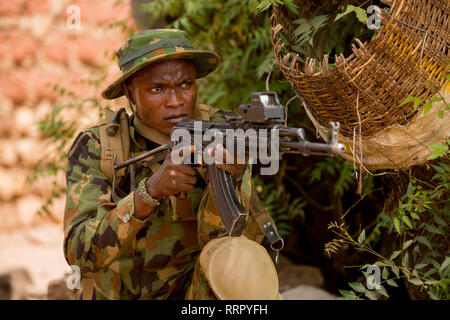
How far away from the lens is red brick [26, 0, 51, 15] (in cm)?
477

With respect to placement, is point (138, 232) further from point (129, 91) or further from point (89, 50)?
point (89, 50)

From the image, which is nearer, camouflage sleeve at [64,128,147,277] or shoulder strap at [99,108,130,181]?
camouflage sleeve at [64,128,147,277]

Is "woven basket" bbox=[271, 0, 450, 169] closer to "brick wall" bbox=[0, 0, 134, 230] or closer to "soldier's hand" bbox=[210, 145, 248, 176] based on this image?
"soldier's hand" bbox=[210, 145, 248, 176]

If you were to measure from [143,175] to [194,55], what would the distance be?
0.56 meters

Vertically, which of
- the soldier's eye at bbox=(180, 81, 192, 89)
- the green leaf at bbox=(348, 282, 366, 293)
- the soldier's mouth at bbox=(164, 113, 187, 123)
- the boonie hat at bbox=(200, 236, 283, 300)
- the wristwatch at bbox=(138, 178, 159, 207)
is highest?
the soldier's eye at bbox=(180, 81, 192, 89)

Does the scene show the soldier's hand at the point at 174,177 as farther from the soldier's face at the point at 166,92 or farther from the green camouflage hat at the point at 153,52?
the green camouflage hat at the point at 153,52

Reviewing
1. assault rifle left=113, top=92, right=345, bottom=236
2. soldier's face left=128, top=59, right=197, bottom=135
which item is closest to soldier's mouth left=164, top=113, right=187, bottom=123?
soldier's face left=128, top=59, right=197, bottom=135

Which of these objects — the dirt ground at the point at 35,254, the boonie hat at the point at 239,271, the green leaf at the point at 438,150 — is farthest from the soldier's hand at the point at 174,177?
the dirt ground at the point at 35,254

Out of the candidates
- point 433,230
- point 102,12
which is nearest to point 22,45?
point 102,12

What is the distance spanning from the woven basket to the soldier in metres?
0.46

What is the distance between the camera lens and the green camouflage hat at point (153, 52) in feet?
7.03

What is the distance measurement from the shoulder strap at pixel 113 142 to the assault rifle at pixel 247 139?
20 centimetres
